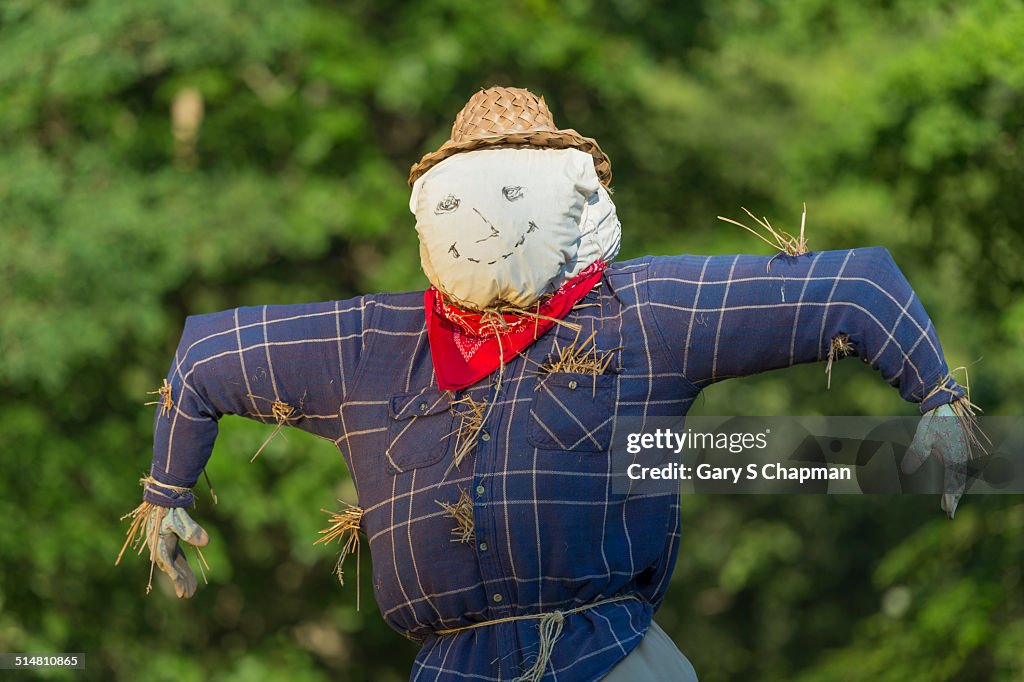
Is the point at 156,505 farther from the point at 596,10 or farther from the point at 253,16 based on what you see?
the point at 596,10

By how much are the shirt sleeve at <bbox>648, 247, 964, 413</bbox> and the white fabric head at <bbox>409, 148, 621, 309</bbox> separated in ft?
0.64

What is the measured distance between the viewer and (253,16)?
5551 millimetres

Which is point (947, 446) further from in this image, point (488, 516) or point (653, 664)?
point (488, 516)

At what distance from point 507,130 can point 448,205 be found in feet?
0.59

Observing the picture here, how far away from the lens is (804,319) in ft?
6.65

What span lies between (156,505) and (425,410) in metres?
0.52

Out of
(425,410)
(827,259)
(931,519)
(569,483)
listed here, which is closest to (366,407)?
(425,410)

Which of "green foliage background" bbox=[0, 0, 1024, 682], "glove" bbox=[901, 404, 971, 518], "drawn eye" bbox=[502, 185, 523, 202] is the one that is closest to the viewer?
"glove" bbox=[901, 404, 971, 518]

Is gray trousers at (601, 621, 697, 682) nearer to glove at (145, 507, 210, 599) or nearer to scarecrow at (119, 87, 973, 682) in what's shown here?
scarecrow at (119, 87, 973, 682)

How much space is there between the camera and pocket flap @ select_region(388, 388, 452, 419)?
7.10ft

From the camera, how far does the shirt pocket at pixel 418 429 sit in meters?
2.14

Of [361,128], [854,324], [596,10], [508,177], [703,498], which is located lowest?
[703,498]

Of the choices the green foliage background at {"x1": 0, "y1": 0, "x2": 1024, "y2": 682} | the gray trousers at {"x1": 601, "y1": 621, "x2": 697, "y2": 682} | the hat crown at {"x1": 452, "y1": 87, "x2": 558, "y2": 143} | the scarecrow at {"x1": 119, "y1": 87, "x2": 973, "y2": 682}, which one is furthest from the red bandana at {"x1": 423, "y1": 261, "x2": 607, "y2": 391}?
the green foliage background at {"x1": 0, "y1": 0, "x2": 1024, "y2": 682}

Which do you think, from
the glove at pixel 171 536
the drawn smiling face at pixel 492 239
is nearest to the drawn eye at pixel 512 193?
the drawn smiling face at pixel 492 239
